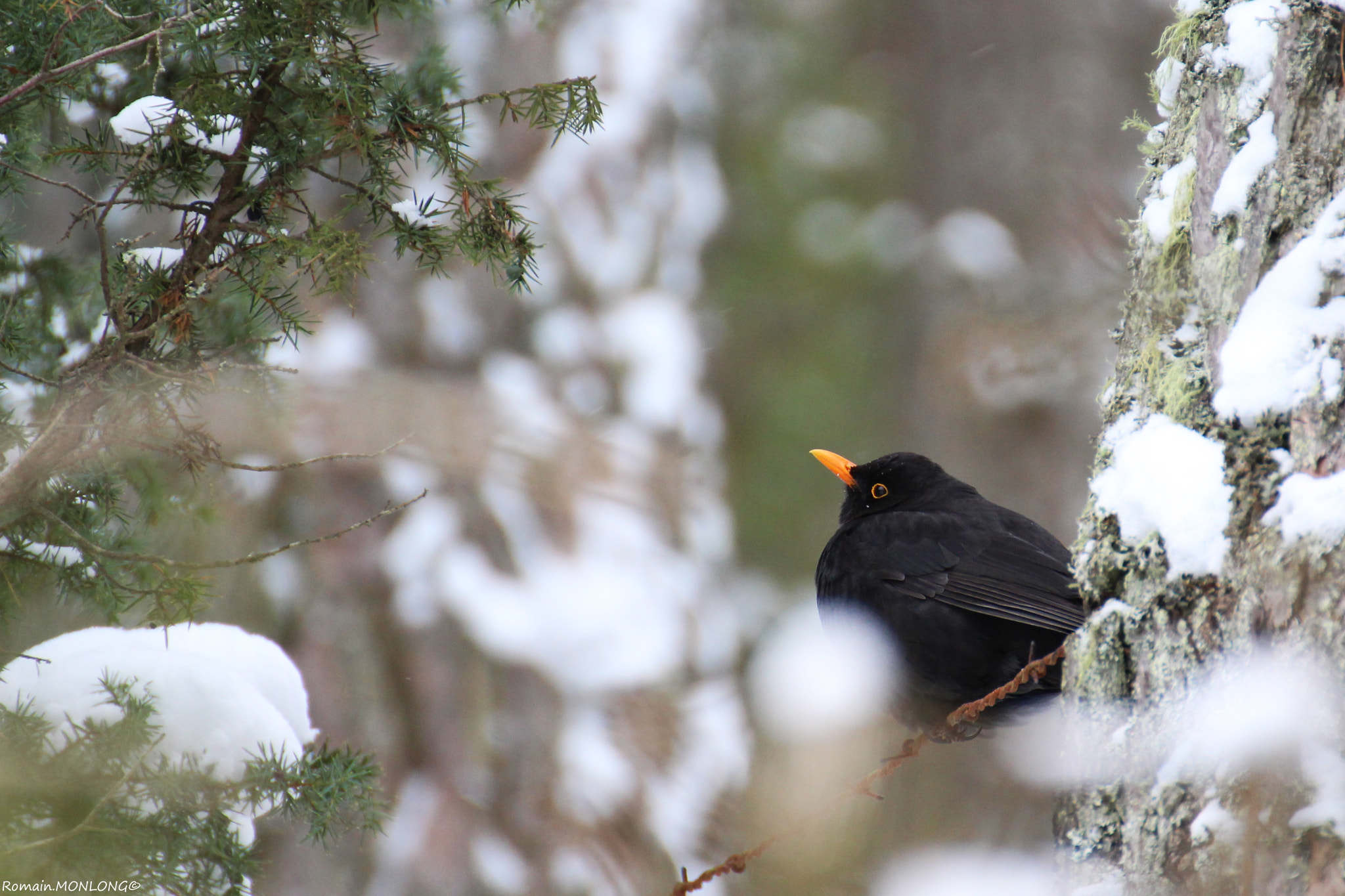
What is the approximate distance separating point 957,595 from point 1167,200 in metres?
1.46

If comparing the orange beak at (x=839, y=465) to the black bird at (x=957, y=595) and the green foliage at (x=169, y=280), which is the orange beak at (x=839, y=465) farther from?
the green foliage at (x=169, y=280)

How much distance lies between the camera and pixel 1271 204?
5.14 ft

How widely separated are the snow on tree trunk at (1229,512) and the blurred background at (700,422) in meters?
1.68

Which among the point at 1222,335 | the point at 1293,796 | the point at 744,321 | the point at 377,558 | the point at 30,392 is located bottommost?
the point at 1293,796

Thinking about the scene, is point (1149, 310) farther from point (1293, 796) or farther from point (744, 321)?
point (744, 321)

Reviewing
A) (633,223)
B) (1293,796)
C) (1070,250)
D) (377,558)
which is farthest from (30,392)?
(1070,250)

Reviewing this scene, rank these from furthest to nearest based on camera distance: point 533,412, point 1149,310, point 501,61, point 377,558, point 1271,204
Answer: point 501,61
point 377,558
point 533,412
point 1149,310
point 1271,204

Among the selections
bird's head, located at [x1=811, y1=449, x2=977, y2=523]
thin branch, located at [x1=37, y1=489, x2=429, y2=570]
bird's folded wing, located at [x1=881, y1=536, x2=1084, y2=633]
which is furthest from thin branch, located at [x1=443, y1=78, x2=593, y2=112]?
bird's head, located at [x1=811, y1=449, x2=977, y2=523]

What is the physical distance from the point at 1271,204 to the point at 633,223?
600cm

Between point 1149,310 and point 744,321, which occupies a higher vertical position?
point 744,321

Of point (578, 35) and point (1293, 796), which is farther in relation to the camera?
point (578, 35)

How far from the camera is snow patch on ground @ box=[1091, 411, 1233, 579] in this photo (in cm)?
157

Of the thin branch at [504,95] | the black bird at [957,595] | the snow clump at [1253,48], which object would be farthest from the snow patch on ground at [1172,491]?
the thin branch at [504,95]

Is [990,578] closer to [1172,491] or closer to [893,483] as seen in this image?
[893,483]
